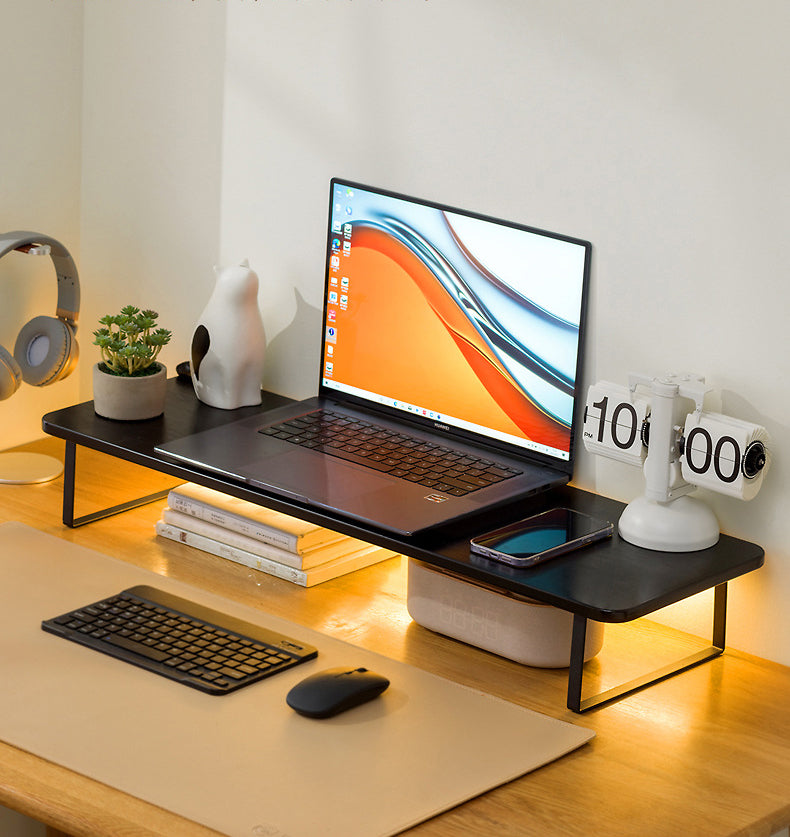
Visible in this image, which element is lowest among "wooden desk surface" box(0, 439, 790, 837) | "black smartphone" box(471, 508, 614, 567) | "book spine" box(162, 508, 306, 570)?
"wooden desk surface" box(0, 439, 790, 837)

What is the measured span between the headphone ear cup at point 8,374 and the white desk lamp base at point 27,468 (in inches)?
4.5

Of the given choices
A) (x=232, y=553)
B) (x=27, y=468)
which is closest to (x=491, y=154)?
(x=232, y=553)

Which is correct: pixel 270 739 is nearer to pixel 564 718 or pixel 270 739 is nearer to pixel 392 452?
pixel 564 718

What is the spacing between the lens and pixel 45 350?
2.29 meters

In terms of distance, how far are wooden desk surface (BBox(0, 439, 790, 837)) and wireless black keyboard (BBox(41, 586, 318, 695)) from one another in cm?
10

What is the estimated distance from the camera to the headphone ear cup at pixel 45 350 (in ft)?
7.48

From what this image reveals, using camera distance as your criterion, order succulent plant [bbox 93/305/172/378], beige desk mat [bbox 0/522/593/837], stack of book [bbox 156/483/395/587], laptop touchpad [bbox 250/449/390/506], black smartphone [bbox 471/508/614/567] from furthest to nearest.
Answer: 1. succulent plant [bbox 93/305/172/378]
2. stack of book [bbox 156/483/395/587]
3. laptop touchpad [bbox 250/449/390/506]
4. black smartphone [bbox 471/508/614/567]
5. beige desk mat [bbox 0/522/593/837]

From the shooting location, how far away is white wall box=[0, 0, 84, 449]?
2.30m

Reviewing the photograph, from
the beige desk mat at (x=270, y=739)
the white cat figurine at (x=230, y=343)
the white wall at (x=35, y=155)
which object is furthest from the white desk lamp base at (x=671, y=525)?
the white wall at (x=35, y=155)

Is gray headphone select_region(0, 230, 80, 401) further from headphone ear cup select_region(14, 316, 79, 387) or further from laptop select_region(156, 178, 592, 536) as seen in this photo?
laptop select_region(156, 178, 592, 536)

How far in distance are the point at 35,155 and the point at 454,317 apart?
0.81 m

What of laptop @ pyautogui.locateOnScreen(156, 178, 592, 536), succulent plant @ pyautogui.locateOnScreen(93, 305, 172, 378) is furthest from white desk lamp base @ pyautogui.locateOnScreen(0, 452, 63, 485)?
laptop @ pyautogui.locateOnScreen(156, 178, 592, 536)

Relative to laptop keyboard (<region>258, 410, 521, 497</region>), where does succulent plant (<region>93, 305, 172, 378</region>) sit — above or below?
above

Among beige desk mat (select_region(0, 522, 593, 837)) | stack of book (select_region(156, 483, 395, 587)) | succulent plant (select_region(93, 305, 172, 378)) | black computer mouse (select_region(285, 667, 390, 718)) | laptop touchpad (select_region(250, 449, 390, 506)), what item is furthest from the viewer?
succulent plant (select_region(93, 305, 172, 378))
